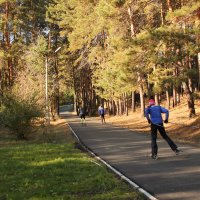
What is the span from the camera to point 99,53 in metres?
45.9

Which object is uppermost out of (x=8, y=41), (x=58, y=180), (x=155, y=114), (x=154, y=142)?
(x=8, y=41)

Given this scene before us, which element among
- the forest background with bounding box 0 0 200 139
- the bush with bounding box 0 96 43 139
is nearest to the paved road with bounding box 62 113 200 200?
the forest background with bounding box 0 0 200 139

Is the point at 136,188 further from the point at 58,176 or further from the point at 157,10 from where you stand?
the point at 157,10

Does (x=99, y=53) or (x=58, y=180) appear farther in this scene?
(x=99, y=53)

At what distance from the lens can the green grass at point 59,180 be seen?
873cm

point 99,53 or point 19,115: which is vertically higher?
point 99,53

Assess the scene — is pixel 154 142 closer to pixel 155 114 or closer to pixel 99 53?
pixel 155 114

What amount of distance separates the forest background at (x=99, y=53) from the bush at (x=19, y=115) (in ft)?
0.20

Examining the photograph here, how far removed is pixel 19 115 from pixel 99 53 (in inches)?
831

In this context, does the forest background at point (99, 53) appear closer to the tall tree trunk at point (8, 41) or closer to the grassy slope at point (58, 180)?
the tall tree trunk at point (8, 41)

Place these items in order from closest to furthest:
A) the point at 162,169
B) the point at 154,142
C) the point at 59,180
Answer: the point at 59,180 → the point at 162,169 → the point at 154,142

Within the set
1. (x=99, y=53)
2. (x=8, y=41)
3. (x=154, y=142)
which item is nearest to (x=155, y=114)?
(x=154, y=142)

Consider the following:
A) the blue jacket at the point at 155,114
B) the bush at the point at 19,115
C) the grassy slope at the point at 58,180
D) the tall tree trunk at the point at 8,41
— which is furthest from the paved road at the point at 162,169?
the tall tree trunk at the point at 8,41

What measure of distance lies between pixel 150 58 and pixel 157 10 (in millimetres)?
11941
